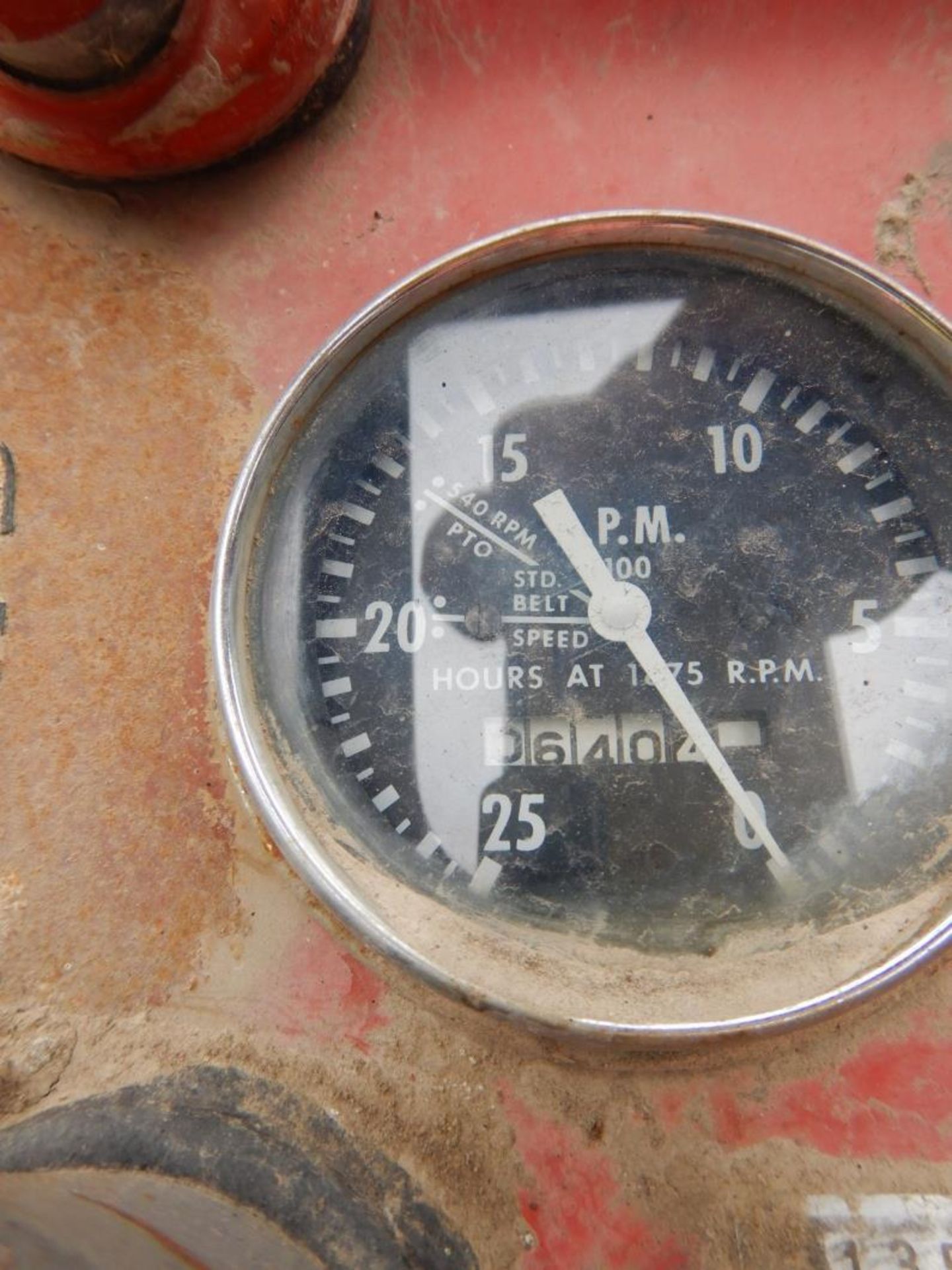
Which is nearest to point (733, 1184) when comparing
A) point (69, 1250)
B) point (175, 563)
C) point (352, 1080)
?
point (352, 1080)

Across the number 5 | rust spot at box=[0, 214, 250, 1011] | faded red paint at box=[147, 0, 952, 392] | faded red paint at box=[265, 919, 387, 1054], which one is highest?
faded red paint at box=[147, 0, 952, 392]

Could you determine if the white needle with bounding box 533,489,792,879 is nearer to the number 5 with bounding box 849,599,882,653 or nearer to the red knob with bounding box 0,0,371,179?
the number 5 with bounding box 849,599,882,653

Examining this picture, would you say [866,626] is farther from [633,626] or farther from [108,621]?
[108,621]

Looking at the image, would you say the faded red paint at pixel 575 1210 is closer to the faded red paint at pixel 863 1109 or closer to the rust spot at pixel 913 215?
A: the faded red paint at pixel 863 1109

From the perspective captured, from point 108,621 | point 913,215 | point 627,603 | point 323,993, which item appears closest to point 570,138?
point 913,215

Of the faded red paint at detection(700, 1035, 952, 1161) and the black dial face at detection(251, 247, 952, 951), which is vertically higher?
the black dial face at detection(251, 247, 952, 951)

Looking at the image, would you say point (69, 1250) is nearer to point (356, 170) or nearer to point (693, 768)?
point (693, 768)

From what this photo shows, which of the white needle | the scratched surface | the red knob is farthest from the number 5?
the red knob
